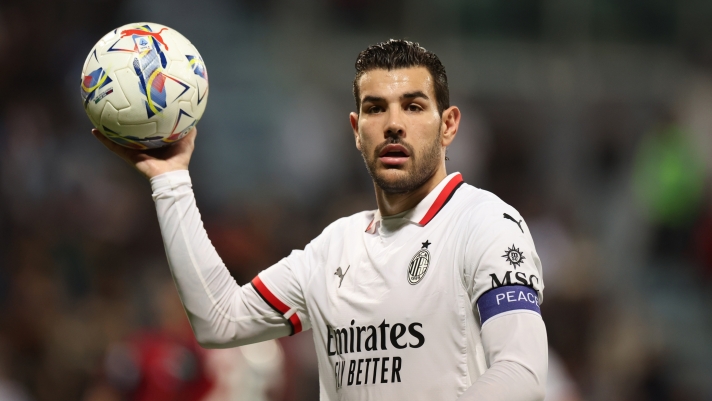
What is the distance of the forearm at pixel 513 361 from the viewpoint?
2533mm

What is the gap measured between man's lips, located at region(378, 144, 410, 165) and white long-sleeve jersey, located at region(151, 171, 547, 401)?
6.8 inches

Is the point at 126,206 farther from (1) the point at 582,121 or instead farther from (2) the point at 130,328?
(1) the point at 582,121

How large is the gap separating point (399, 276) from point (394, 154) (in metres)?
0.45

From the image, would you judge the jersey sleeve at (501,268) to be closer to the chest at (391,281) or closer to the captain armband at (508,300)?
the captain armband at (508,300)

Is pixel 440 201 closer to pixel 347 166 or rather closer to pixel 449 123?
→ pixel 449 123

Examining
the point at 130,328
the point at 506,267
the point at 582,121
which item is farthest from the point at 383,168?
the point at 582,121

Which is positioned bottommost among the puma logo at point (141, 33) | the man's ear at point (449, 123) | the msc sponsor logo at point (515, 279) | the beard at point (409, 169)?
the msc sponsor logo at point (515, 279)

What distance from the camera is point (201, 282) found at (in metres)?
3.41


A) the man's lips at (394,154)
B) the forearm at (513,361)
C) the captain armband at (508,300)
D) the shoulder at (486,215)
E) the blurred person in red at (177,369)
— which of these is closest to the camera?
the forearm at (513,361)

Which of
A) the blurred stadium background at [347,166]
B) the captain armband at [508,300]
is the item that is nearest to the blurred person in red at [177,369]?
the blurred stadium background at [347,166]

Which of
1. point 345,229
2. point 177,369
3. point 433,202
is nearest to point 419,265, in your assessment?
point 433,202

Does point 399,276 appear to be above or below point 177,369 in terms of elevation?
above

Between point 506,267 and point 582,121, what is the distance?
25.5 feet

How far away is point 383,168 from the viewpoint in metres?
3.27
